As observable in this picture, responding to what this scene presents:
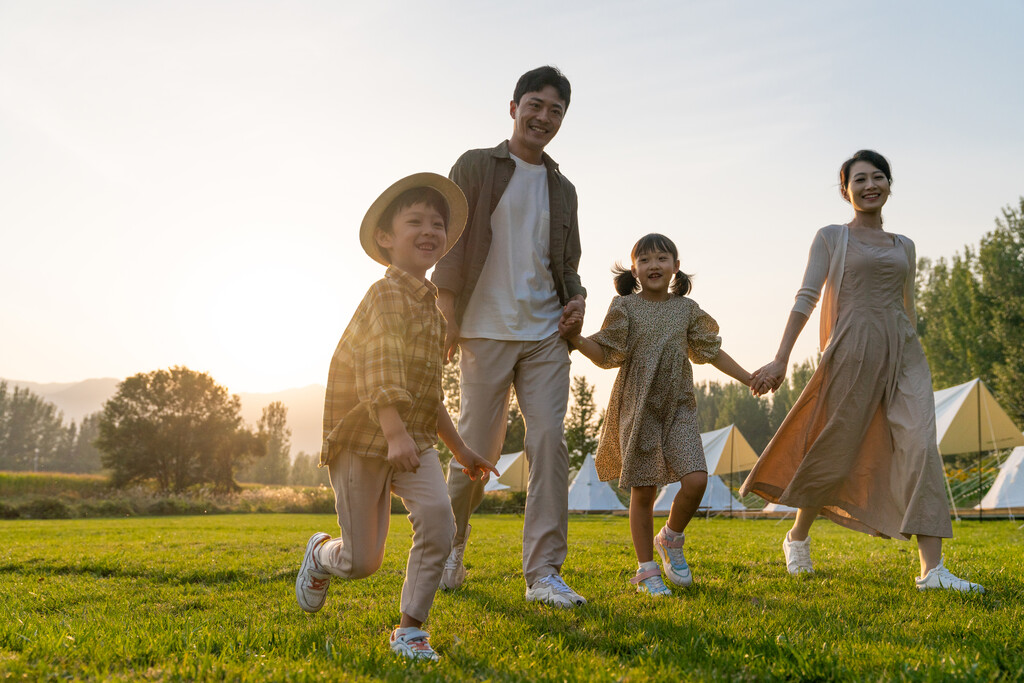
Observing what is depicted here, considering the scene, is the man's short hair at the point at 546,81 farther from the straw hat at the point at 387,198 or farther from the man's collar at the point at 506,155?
the straw hat at the point at 387,198

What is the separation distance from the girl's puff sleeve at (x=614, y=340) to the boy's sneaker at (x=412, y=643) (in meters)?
2.14

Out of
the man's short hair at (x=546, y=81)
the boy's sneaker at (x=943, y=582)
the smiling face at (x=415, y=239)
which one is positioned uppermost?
the man's short hair at (x=546, y=81)

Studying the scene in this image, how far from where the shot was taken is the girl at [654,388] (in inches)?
160

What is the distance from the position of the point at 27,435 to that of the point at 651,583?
14365 centimetres

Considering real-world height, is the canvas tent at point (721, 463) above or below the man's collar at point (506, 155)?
below

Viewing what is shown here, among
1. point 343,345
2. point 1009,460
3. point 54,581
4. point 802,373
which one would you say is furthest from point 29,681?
point 802,373

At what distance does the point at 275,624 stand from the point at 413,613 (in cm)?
80

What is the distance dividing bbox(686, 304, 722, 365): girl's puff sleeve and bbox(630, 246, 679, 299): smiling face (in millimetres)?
236

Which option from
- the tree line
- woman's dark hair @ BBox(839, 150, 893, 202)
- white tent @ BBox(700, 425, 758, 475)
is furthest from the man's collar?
white tent @ BBox(700, 425, 758, 475)

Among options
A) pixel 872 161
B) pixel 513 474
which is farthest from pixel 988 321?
pixel 872 161

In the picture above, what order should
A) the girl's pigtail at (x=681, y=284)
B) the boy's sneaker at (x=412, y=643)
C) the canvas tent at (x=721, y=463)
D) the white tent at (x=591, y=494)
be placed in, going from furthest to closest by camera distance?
the white tent at (x=591, y=494), the canvas tent at (x=721, y=463), the girl's pigtail at (x=681, y=284), the boy's sneaker at (x=412, y=643)

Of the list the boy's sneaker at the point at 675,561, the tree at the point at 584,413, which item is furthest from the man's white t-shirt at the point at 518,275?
the tree at the point at 584,413

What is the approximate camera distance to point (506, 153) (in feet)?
13.7

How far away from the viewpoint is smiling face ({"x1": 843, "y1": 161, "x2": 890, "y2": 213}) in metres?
4.49
